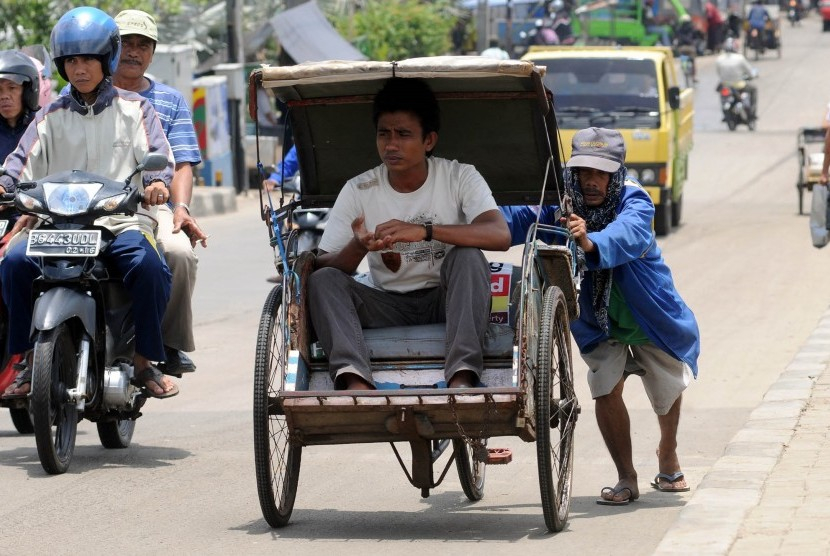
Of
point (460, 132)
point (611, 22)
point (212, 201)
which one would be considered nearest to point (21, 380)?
point (460, 132)

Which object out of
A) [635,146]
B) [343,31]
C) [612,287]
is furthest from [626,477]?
[343,31]

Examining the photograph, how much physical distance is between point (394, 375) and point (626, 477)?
4.13 feet

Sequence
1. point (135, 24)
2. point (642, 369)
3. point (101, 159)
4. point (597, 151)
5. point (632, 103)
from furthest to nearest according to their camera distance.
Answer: point (632, 103) → point (135, 24) → point (101, 159) → point (642, 369) → point (597, 151)

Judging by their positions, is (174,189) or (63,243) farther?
(174,189)

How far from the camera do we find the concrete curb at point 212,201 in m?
21.9

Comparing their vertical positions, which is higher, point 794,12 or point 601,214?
point 601,214

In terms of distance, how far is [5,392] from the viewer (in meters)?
7.43

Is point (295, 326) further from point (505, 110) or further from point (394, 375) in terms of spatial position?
point (505, 110)

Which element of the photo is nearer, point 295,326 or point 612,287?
point 295,326

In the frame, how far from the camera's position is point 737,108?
36.7 meters

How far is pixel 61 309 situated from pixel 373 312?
1575 millimetres

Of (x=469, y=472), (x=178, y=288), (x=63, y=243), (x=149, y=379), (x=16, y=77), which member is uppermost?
(x=16, y=77)

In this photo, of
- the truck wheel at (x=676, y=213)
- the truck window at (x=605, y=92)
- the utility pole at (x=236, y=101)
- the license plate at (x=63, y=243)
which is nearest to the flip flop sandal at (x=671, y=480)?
the license plate at (x=63, y=243)

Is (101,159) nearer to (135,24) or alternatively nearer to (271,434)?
(135,24)
